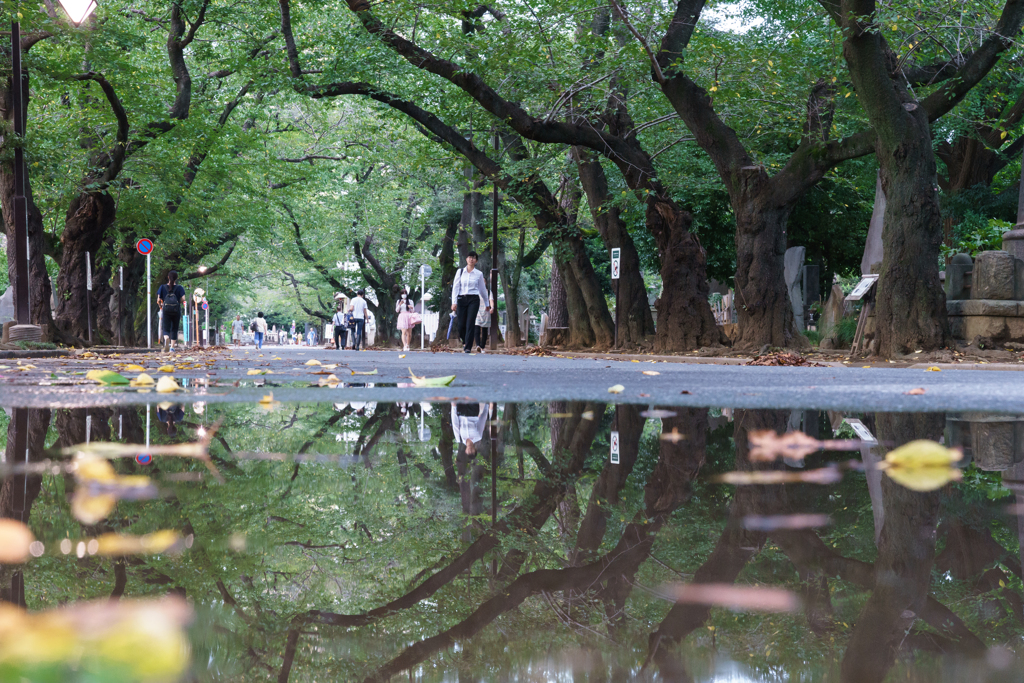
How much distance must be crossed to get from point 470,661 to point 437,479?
4.64 ft

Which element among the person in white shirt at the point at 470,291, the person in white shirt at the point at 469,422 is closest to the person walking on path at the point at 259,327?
the person in white shirt at the point at 470,291

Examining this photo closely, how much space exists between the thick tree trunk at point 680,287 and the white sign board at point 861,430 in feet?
45.6

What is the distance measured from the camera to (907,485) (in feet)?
7.95

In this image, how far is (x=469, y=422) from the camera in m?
4.26

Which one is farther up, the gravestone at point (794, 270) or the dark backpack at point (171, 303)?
the gravestone at point (794, 270)

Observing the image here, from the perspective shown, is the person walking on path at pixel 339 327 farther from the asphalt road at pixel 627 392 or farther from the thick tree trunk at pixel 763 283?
the asphalt road at pixel 627 392

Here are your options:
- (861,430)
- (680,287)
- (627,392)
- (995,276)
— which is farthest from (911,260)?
(861,430)

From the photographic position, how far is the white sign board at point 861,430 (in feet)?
11.7

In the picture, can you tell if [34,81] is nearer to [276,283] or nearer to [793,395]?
[793,395]

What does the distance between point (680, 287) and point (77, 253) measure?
1468 centimetres

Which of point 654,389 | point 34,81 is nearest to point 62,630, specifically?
point 654,389

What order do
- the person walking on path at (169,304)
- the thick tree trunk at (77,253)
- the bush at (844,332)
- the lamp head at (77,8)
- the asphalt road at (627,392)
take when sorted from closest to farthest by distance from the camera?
the asphalt road at (627,392) → the lamp head at (77,8) → the bush at (844,332) → the thick tree trunk at (77,253) → the person walking on path at (169,304)

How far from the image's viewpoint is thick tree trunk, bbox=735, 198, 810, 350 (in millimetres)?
16484

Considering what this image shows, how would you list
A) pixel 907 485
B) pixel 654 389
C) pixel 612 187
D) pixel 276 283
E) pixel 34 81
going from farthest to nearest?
pixel 276 283 → pixel 612 187 → pixel 34 81 → pixel 654 389 → pixel 907 485
